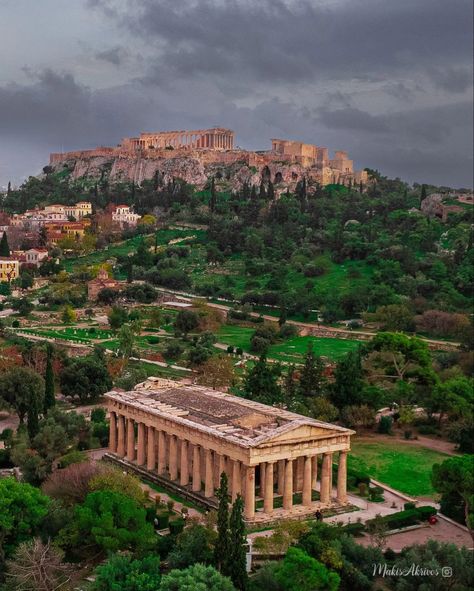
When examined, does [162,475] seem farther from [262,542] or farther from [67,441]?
[262,542]

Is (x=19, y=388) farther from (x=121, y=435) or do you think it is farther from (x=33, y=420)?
(x=121, y=435)

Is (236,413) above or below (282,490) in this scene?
above

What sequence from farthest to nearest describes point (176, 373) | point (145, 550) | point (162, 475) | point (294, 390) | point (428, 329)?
1. point (428, 329)
2. point (176, 373)
3. point (294, 390)
4. point (162, 475)
5. point (145, 550)

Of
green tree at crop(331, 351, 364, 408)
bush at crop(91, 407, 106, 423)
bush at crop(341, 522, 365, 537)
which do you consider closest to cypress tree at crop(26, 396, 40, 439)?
bush at crop(91, 407, 106, 423)

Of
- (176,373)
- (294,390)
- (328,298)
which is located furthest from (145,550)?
(328,298)

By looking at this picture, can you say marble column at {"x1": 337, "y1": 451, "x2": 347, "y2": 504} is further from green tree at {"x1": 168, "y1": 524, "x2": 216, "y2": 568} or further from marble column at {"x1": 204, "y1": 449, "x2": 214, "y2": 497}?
green tree at {"x1": 168, "y1": 524, "x2": 216, "y2": 568}

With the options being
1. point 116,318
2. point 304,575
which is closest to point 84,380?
point 116,318
